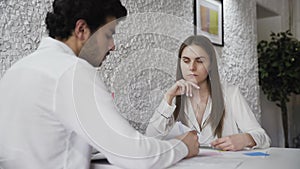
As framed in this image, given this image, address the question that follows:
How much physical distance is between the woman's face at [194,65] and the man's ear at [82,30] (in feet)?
0.62

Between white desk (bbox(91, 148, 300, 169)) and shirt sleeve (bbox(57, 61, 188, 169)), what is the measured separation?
0.06 m

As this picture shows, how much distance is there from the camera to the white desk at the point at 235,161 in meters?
0.51

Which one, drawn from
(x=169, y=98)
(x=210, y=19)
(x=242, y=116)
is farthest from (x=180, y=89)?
(x=210, y=19)

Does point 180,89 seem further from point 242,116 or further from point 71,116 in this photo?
point 242,116

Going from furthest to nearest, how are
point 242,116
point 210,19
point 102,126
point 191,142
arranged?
1. point 210,19
2. point 242,116
3. point 191,142
4. point 102,126

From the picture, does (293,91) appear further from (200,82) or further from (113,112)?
(113,112)

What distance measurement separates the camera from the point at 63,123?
1.61 ft

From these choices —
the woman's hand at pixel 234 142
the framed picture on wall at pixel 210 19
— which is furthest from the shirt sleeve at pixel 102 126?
the framed picture on wall at pixel 210 19

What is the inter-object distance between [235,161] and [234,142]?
0.16m

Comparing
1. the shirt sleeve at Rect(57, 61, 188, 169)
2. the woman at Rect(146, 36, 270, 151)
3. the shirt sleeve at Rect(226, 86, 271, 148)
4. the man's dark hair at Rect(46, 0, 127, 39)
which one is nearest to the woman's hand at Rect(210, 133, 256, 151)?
the woman at Rect(146, 36, 270, 151)

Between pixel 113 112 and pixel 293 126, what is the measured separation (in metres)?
2.71

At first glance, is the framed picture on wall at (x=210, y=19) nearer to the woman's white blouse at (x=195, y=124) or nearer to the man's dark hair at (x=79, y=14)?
the woman's white blouse at (x=195, y=124)

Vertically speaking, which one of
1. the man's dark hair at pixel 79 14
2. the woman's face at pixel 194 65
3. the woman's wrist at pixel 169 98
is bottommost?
the woman's wrist at pixel 169 98

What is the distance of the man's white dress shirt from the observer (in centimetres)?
Answer: 46
